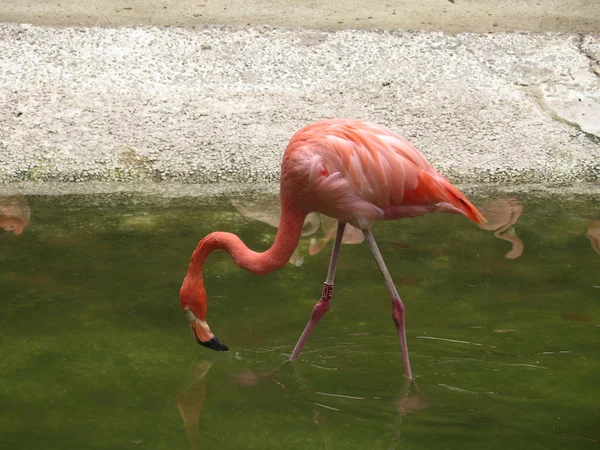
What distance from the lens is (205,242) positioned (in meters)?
3.58

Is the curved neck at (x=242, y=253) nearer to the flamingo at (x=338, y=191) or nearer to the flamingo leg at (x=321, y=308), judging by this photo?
the flamingo at (x=338, y=191)

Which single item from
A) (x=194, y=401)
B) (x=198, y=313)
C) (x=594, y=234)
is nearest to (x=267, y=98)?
(x=594, y=234)

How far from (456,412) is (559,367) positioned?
0.56 meters

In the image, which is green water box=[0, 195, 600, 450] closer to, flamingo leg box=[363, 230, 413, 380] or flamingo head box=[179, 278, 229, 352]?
flamingo leg box=[363, 230, 413, 380]

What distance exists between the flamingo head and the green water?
0.20 m

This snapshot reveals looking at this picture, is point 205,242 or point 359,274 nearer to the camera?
point 205,242

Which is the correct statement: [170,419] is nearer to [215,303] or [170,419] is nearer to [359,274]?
[215,303]

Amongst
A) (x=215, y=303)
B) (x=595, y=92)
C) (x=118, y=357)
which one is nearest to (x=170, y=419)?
(x=118, y=357)

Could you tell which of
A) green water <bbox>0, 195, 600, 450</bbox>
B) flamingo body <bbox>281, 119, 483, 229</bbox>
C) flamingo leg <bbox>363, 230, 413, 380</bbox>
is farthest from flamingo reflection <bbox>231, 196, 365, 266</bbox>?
flamingo body <bbox>281, 119, 483, 229</bbox>

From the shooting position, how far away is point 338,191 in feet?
11.7

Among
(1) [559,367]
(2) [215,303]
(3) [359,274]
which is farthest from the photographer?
(3) [359,274]

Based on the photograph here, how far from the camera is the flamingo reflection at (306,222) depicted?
493 centimetres

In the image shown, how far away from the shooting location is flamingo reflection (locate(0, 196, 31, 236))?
4.94 meters

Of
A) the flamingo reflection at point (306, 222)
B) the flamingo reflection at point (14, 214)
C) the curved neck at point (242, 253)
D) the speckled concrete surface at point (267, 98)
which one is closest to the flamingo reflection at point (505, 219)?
the speckled concrete surface at point (267, 98)
